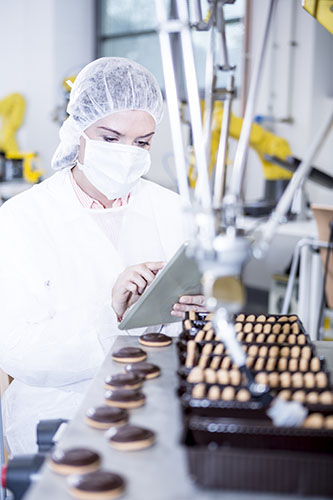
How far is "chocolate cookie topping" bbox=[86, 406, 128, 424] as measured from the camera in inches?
32.3

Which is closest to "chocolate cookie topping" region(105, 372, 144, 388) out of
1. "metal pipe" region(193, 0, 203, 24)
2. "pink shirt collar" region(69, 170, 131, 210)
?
"metal pipe" region(193, 0, 203, 24)

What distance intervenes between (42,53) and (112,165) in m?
4.73

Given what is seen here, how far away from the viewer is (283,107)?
4312 mm

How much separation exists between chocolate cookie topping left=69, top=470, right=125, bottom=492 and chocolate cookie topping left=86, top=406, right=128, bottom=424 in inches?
5.0

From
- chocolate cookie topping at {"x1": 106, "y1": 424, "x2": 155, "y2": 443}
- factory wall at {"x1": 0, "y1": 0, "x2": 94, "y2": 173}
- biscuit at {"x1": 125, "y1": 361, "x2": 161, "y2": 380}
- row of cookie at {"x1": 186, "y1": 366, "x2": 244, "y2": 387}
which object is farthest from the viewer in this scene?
factory wall at {"x1": 0, "y1": 0, "x2": 94, "y2": 173}

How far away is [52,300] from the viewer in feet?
4.73

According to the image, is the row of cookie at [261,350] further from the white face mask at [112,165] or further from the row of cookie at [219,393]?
the white face mask at [112,165]

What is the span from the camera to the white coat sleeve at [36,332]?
1.30 meters

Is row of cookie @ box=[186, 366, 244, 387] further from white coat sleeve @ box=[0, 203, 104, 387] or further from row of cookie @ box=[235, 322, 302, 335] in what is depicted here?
white coat sleeve @ box=[0, 203, 104, 387]

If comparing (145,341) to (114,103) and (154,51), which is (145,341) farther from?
(154,51)

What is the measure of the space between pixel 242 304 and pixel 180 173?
0.63ft

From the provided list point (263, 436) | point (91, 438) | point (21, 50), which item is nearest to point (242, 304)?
point (263, 436)

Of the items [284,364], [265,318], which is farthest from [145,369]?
[265,318]

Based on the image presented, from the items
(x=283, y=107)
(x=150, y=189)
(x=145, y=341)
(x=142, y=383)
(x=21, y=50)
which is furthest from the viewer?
(x=21, y=50)
